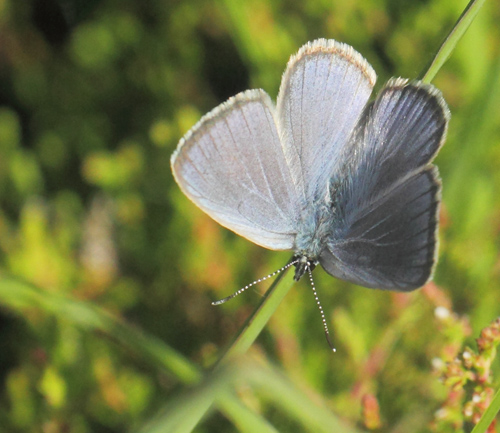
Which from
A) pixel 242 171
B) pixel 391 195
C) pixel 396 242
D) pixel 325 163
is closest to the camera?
pixel 396 242

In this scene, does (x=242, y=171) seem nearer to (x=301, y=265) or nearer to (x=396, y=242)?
(x=301, y=265)

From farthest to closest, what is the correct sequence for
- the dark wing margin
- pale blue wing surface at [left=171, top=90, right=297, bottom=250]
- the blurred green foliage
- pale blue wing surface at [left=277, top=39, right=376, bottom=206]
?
the blurred green foliage
pale blue wing surface at [left=277, top=39, right=376, bottom=206]
pale blue wing surface at [left=171, top=90, right=297, bottom=250]
the dark wing margin

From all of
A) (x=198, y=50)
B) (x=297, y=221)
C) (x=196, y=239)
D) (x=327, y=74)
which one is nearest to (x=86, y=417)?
(x=196, y=239)

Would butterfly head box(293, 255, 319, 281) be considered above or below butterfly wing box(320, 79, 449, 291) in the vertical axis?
below

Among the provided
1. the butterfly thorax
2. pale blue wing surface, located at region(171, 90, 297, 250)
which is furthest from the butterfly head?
pale blue wing surface, located at region(171, 90, 297, 250)

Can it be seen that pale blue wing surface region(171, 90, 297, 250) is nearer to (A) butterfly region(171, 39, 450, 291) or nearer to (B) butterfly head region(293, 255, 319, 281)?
(A) butterfly region(171, 39, 450, 291)

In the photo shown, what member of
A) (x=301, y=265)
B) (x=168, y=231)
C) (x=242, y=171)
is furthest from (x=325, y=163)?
(x=168, y=231)
